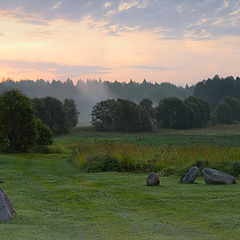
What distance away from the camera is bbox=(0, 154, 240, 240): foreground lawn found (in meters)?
10.3

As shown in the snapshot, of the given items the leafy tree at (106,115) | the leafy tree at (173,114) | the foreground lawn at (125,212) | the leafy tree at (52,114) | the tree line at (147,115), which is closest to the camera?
the foreground lawn at (125,212)

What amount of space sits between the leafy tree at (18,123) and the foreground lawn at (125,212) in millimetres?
31937

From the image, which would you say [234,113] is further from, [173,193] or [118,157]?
[173,193]

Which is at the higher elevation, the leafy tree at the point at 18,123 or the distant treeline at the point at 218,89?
the distant treeline at the point at 218,89

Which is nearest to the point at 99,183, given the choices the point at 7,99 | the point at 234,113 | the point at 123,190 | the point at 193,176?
the point at 123,190

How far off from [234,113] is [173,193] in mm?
123848

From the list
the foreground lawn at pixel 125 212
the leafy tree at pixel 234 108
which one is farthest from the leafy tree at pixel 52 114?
the foreground lawn at pixel 125 212

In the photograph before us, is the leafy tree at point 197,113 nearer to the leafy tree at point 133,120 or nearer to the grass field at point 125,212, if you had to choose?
the leafy tree at point 133,120

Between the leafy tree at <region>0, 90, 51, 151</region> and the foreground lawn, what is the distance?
105 feet

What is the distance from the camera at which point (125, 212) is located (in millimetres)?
13461

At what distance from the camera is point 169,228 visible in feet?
36.1

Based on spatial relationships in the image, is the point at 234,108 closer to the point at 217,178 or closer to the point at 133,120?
the point at 133,120

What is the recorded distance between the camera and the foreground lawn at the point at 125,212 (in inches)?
407

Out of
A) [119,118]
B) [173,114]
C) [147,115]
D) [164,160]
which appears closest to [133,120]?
[119,118]
